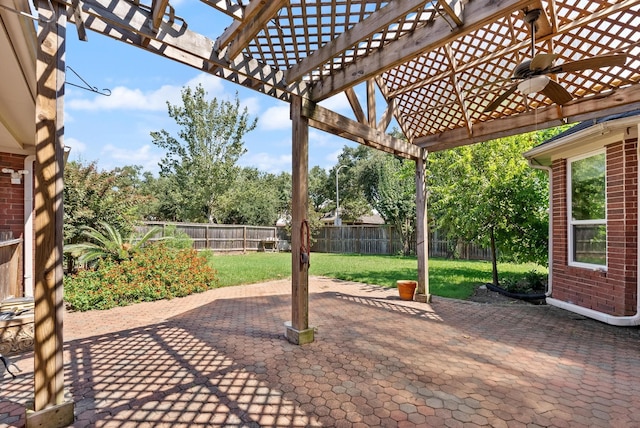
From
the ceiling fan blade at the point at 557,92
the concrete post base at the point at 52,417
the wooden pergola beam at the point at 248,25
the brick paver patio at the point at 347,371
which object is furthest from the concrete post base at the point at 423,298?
the concrete post base at the point at 52,417

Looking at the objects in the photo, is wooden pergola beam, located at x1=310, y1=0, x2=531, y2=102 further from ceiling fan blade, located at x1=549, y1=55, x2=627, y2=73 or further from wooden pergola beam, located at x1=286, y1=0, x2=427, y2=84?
ceiling fan blade, located at x1=549, y1=55, x2=627, y2=73

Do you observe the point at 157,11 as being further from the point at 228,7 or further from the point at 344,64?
the point at 344,64

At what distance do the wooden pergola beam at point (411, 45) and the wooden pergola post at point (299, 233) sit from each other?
18.2 inches

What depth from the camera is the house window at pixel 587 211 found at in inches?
191

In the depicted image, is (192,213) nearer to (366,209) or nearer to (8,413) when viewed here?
(366,209)

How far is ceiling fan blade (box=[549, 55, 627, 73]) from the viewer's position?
286 centimetres

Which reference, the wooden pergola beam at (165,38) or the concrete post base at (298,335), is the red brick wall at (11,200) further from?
the concrete post base at (298,335)

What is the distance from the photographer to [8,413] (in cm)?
223

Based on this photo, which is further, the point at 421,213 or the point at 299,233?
the point at 421,213

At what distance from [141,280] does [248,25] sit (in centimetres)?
511

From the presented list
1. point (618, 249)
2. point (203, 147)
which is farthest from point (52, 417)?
point (203, 147)

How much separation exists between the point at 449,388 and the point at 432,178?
740 centimetres

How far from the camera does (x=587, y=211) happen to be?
5160mm

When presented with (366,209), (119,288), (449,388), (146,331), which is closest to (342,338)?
(449,388)
